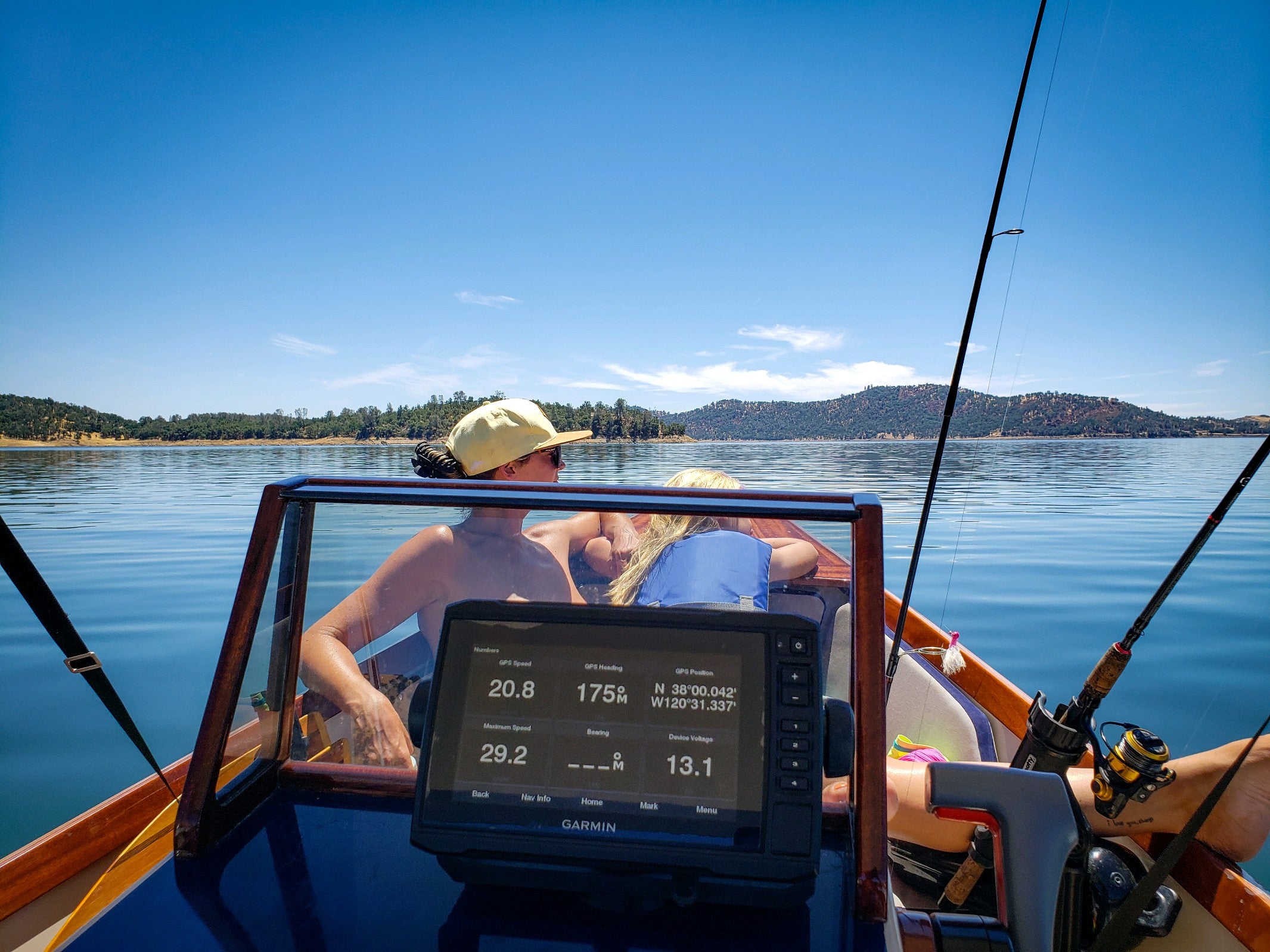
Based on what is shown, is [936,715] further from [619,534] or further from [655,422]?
[655,422]

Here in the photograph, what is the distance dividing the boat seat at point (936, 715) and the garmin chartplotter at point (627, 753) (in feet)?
4.70

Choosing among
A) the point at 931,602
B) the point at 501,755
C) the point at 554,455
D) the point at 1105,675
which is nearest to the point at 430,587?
the point at 501,755

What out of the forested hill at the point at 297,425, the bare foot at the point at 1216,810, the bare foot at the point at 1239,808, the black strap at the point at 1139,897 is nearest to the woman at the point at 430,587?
the black strap at the point at 1139,897

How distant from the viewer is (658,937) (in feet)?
2.17

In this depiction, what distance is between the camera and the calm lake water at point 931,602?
14.4ft

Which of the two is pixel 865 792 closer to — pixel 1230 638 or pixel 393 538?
pixel 393 538

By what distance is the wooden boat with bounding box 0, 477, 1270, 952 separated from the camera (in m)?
0.67

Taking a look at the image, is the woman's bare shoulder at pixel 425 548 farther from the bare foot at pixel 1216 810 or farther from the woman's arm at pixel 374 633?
the bare foot at pixel 1216 810

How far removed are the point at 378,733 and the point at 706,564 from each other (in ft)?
1.98

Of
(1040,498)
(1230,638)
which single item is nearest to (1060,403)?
(1040,498)

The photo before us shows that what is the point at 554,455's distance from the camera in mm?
2291

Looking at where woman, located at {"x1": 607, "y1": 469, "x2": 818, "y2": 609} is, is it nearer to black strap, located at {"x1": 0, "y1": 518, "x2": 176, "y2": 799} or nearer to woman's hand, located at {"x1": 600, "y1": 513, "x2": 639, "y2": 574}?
woman's hand, located at {"x1": 600, "y1": 513, "x2": 639, "y2": 574}

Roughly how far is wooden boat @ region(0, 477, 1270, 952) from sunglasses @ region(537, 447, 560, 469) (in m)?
1.20

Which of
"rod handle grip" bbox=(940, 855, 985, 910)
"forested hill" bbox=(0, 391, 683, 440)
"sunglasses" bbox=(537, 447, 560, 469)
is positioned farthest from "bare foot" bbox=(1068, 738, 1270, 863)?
"forested hill" bbox=(0, 391, 683, 440)
